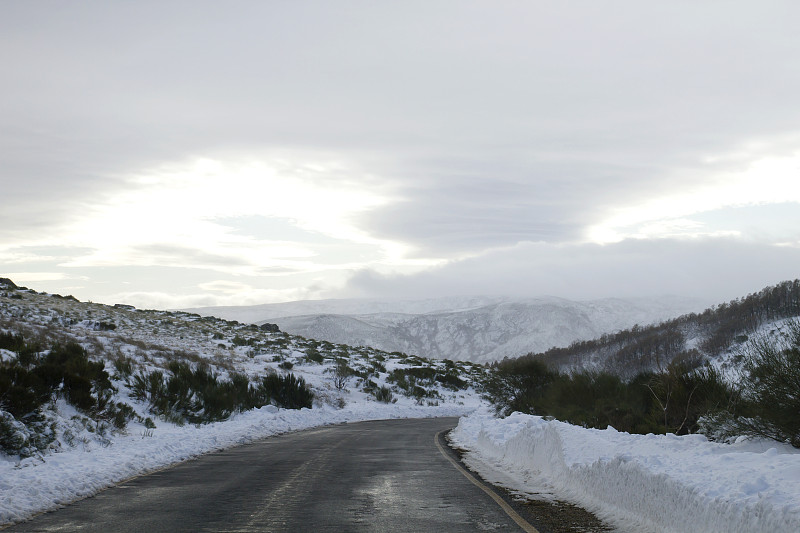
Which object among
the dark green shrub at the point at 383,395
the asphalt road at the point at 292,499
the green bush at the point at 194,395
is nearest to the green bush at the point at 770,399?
the asphalt road at the point at 292,499

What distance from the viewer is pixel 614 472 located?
28.6 feet

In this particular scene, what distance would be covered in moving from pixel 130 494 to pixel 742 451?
8752 millimetres

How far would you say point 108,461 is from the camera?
40.9 ft

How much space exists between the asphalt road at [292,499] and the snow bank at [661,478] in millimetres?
1381

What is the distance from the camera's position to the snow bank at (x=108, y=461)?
8.96m

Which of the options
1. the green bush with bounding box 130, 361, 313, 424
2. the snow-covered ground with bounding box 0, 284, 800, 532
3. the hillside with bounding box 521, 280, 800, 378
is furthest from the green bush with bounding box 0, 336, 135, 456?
the hillside with bounding box 521, 280, 800, 378

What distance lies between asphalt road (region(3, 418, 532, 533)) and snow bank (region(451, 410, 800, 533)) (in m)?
1.38

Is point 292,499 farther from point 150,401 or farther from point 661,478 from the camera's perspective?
point 150,401

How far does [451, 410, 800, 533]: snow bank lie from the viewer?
231 inches

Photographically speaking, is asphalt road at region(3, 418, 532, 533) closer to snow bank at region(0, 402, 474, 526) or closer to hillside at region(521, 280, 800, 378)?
snow bank at region(0, 402, 474, 526)

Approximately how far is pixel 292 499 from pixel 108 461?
5163 mm

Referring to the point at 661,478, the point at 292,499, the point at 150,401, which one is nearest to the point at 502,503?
the point at 661,478

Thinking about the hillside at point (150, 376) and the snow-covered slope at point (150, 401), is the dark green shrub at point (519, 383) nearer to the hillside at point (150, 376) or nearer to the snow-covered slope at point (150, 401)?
the snow-covered slope at point (150, 401)

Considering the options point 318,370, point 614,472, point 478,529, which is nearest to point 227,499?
point 478,529
